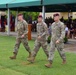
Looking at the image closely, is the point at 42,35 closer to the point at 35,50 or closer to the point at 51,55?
the point at 35,50

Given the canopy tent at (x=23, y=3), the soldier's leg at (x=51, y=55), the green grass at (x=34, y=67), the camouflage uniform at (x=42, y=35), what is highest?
the canopy tent at (x=23, y=3)

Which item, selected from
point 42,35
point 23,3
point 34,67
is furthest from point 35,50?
point 23,3

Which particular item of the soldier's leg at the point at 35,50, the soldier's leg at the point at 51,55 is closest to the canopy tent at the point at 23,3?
the soldier's leg at the point at 35,50

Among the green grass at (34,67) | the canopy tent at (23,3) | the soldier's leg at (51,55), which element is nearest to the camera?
the green grass at (34,67)

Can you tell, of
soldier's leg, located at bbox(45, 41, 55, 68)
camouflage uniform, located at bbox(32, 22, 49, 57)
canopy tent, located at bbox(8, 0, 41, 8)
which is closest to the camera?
soldier's leg, located at bbox(45, 41, 55, 68)

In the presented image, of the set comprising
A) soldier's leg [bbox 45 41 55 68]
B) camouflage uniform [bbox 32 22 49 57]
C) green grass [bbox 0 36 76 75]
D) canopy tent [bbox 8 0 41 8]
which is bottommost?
green grass [bbox 0 36 76 75]

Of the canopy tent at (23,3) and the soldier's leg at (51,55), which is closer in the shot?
the soldier's leg at (51,55)

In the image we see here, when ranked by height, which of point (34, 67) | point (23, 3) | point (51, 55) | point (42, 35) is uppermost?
point (23, 3)

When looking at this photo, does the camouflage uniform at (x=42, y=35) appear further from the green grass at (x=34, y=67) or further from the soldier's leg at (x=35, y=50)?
the green grass at (x=34, y=67)

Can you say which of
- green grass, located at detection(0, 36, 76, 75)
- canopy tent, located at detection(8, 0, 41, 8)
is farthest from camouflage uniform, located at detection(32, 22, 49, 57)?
canopy tent, located at detection(8, 0, 41, 8)

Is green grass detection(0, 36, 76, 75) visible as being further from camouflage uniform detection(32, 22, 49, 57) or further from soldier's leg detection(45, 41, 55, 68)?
camouflage uniform detection(32, 22, 49, 57)

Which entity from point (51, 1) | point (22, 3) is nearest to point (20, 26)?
point (51, 1)

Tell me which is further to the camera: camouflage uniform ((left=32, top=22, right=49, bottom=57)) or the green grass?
camouflage uniform ((left=32, top=22, right=49, bottom=57))

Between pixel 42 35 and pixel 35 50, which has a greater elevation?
pixel 42 35
